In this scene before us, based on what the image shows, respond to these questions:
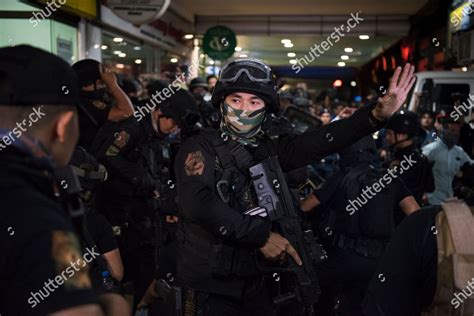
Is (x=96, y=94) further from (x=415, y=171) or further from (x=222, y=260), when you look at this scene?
(x=415, y=171)

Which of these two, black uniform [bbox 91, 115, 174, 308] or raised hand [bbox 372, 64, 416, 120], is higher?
raised hand [bbox 372, 64, 416, 120]

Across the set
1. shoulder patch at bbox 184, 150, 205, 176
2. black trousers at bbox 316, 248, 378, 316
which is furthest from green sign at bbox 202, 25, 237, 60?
shoulder patch at bbox 184, 150, 205, 176

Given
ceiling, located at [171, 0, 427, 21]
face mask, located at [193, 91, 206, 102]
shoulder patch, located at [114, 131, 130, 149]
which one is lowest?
shoulder patch, located at [114, 131, 130, 149]

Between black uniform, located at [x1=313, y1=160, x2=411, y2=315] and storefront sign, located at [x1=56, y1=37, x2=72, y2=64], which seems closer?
black uniform, located at [x1=313, y1=160, x2=411, y2=315]

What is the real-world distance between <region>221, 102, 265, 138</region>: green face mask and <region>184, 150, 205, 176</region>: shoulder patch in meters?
0.30

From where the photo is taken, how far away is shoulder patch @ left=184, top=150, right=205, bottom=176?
299cm

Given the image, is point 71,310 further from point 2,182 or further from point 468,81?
point 468,81

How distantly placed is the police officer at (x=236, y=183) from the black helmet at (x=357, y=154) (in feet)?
4.23

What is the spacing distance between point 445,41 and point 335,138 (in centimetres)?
1284

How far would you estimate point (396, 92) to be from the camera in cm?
296

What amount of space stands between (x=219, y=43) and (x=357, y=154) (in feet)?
39.5

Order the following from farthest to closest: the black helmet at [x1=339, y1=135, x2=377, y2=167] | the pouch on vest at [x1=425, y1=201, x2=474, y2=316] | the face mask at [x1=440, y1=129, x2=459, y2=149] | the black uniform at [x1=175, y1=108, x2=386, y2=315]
Answer: 1. the face mask at [x1=440, y1=129, x2=459, y2=149]
2. the black helmet at [x1=339, y1=135, x2=377, y2=167]
3. the black uniform at [x1=175, y1=108, x2=386, y2=315]
4. the pouch on vest at [x1=425, y1=201, x2=474, y2=316]

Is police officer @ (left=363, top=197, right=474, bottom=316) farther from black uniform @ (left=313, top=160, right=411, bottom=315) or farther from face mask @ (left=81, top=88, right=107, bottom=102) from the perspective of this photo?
face mask @ (left=81, top=88, right=107, bottom=102)

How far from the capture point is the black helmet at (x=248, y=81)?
3.21m
